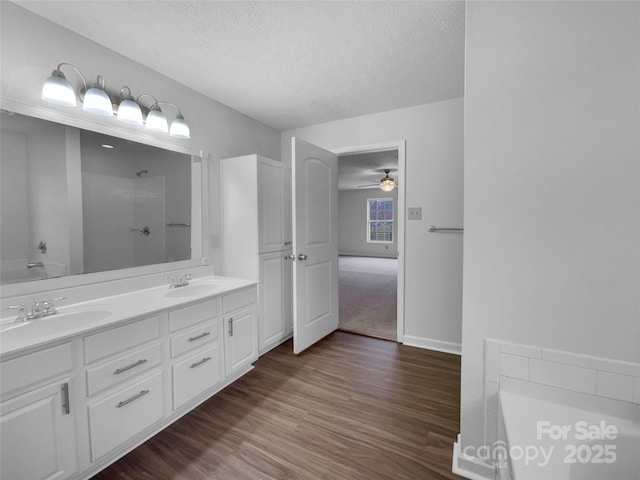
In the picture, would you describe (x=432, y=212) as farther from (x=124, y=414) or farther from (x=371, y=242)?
(x=371, y=242)

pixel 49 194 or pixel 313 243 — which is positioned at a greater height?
pixel 49 194

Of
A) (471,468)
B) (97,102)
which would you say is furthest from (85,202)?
(471,468)

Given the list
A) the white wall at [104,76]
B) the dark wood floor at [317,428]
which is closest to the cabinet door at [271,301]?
the dark wood floor at [317,428]

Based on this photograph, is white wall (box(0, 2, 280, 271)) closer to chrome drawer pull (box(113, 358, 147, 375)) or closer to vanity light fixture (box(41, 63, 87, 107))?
vanity light fixture (box(41, 63, 87, 107))

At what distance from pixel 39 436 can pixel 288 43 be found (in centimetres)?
231

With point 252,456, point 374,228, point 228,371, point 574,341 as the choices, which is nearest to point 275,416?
point 252,456

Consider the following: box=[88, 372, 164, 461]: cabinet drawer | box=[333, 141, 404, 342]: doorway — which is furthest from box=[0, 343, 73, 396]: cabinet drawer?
box=[333, 141, 404, 342]: doorway

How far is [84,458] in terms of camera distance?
49.7 inches

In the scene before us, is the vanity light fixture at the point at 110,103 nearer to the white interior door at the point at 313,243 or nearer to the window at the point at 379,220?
the white interior door at the point at 313,243

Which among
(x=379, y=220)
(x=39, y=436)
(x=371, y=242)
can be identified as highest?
(x=379, y=220)

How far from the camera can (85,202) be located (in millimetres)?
1723

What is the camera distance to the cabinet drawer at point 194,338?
65.9 inches

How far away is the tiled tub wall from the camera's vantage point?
3.59 feet

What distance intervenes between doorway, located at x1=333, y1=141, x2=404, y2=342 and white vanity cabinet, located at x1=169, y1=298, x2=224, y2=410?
1.68 metres
